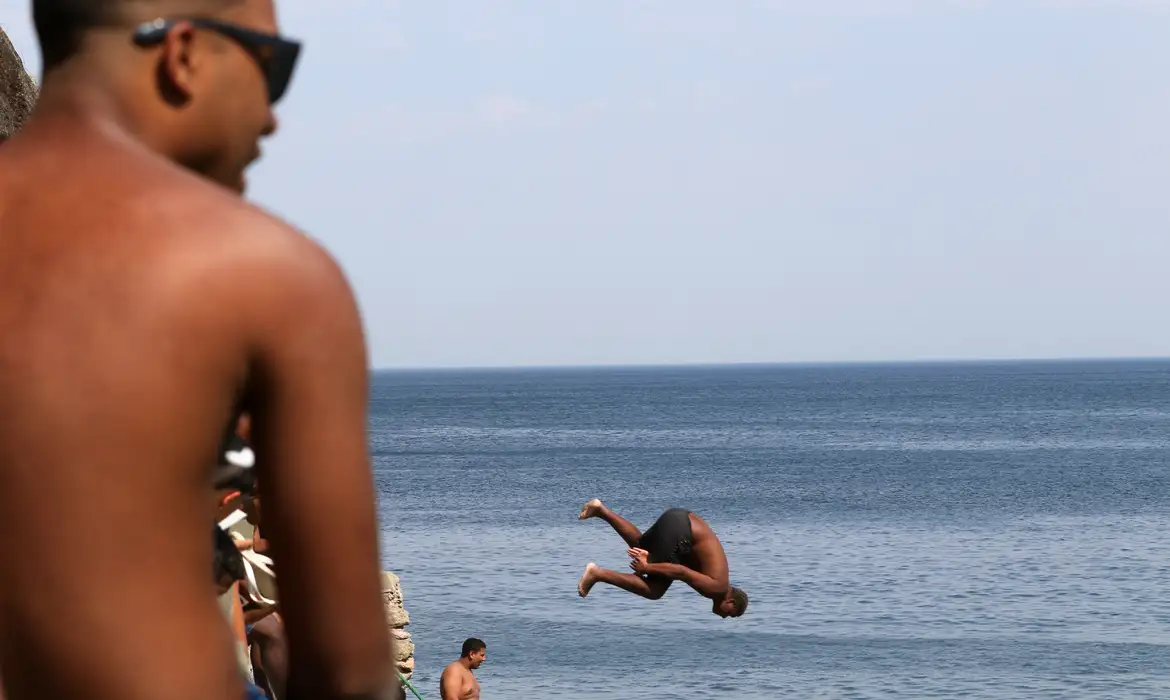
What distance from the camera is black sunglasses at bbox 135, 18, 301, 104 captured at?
1617mm

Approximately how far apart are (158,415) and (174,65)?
398mm

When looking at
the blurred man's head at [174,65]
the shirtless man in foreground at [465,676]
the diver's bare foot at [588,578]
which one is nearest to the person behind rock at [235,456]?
the blurred man's head at [174,65]

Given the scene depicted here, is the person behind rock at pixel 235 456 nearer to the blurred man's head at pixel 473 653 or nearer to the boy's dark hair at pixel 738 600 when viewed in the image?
the boy's dark hair at pixel 738 600

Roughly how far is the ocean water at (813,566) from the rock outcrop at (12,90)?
96.0 feet

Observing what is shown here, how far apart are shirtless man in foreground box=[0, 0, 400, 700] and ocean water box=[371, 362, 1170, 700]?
36021 mm

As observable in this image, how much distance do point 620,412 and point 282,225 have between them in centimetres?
18321

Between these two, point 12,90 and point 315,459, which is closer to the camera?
point 315,459

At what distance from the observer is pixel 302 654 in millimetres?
1590

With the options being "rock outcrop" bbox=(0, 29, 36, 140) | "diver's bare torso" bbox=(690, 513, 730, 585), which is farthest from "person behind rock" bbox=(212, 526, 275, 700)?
"diver's bare torso" bbox=(690, 513, 730, 585)

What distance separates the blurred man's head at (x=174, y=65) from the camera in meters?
1.63

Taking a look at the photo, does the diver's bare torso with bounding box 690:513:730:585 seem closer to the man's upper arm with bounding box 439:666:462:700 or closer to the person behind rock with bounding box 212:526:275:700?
the man's upper arm with bounding box 439:666:462:700

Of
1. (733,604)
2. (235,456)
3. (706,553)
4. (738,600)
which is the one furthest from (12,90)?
(706,553)

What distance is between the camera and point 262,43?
5.56ft

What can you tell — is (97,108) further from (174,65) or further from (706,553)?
(706,553)
